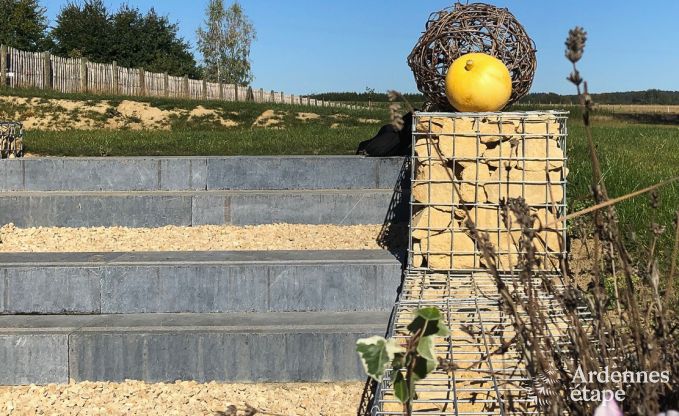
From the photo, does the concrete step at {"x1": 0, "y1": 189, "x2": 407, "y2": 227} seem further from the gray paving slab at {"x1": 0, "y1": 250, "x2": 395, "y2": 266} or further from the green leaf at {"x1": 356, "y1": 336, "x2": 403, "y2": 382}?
the green leaf at {"x1": 356, "y1": 336, "x2": 403, "y2": 382}

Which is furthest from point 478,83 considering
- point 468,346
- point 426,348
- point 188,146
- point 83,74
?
point 83,74

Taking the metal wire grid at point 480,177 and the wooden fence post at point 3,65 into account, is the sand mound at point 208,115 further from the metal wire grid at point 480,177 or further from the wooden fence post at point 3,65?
the metal wire grid at point 480,177

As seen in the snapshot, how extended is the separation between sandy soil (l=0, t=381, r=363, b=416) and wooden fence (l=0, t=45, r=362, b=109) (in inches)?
889

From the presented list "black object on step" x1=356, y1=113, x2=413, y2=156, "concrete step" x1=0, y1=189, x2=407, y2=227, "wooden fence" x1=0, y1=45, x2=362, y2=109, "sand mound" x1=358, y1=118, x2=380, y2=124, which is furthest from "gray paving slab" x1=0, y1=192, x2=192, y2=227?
"wooden fence" x1=0, y1=45, x2=362, y2=109

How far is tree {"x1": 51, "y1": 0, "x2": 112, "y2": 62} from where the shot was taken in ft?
130

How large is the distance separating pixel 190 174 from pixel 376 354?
564 cm

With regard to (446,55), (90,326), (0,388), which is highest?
(446,55)

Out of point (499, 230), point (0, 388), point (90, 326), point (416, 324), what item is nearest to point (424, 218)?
point (499, 230)

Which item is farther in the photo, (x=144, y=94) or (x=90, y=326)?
(x=144, y=94)

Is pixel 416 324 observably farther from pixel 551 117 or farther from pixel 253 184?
pixel 253 184

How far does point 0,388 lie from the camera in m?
3.95

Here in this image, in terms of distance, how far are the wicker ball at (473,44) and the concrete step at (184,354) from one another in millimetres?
1920

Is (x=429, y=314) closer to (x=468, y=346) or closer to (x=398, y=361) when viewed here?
(x=398, y=361)

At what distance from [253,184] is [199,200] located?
739 mm
